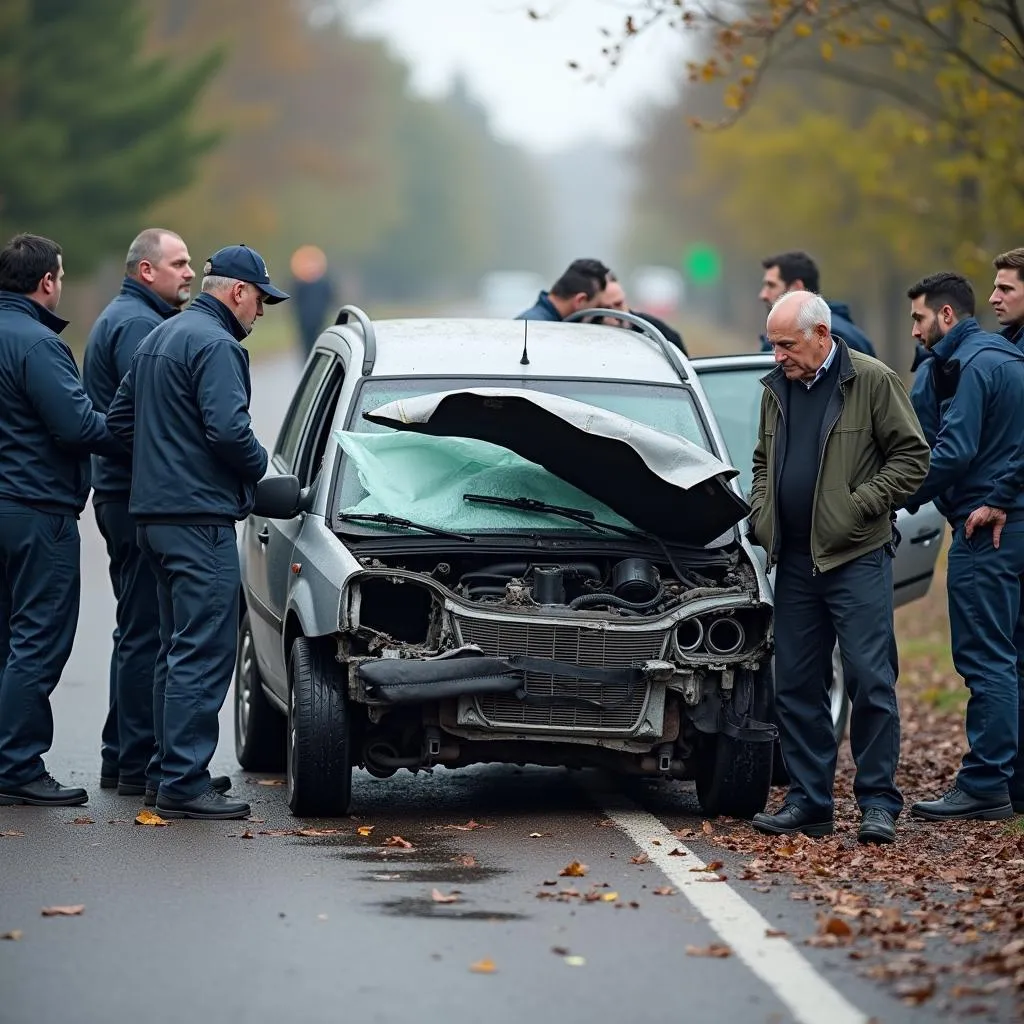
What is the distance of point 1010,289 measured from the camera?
9016mm

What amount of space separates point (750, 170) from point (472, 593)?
33.6 meters

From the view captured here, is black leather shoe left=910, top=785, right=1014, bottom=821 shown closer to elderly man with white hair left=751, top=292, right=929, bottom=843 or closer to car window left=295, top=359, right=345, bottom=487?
elderly man with white hair left=751, top=292, right=929, bottom=843

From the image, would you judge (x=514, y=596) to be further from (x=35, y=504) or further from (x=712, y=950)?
(x=712, y=950)

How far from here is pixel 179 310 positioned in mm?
9578

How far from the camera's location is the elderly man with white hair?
8.07 metres

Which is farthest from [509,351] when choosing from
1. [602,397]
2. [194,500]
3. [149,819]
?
[149,819]

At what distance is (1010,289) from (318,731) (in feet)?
11.6

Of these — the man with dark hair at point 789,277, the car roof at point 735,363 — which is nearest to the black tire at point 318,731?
the car roof at point 735,363

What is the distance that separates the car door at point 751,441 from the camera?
10.4 metres

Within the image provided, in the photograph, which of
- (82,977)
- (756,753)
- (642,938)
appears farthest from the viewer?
(756,753)

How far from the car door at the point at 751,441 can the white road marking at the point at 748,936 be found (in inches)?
102

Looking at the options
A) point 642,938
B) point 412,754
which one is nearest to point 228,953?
point 642,938

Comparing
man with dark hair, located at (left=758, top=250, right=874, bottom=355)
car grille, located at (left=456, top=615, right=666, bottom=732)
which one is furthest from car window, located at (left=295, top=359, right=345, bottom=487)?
man with dark hair, located at (left=758, top=250, right=874, bottom=355)

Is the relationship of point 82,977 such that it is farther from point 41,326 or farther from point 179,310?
point 179,310
